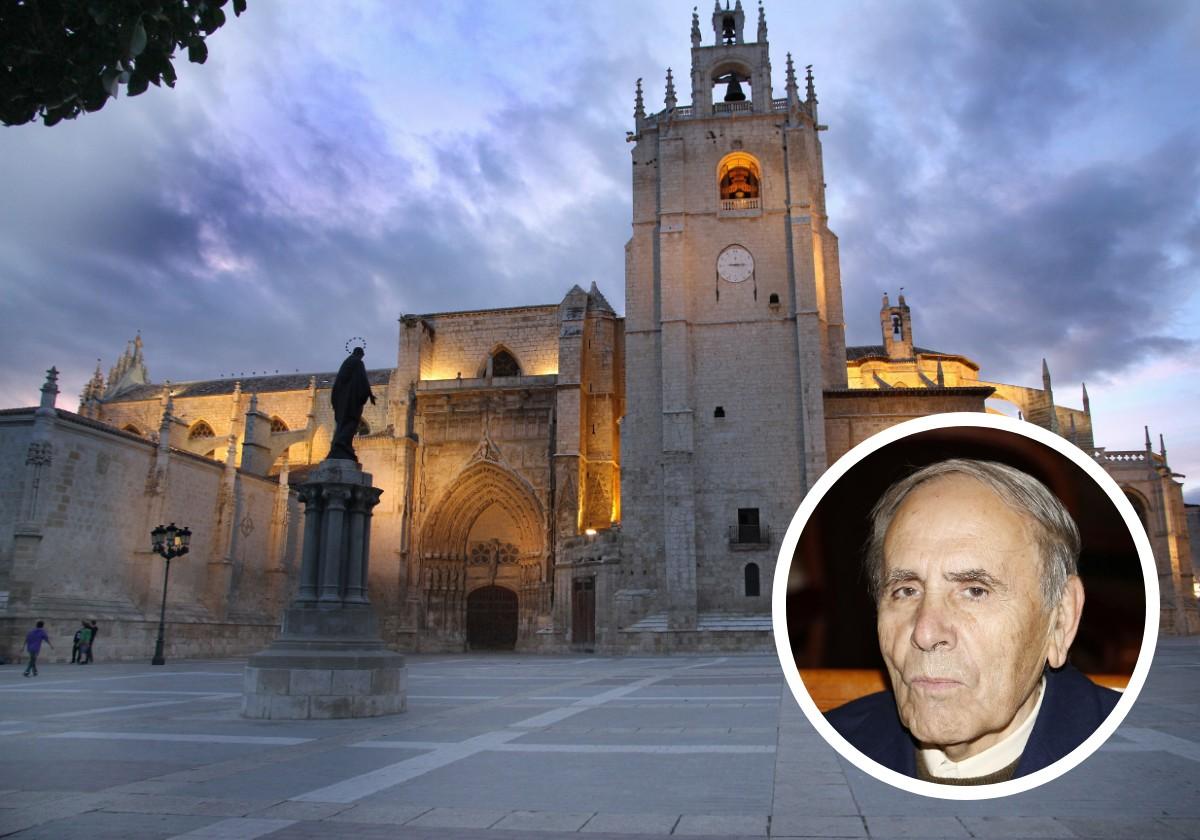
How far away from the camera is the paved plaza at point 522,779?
13.0 ft

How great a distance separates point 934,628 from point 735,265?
91.6ft

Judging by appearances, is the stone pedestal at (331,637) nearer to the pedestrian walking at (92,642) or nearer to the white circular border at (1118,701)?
the white circular border at (1118,701)

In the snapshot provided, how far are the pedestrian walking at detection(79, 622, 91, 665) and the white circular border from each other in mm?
21959

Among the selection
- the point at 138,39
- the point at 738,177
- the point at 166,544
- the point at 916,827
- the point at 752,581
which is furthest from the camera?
the point at 738,177

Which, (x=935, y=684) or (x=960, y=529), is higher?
(x=960, y=529)

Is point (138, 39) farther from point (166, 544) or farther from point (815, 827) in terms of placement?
point (166, 544)

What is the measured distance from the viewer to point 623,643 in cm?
2503

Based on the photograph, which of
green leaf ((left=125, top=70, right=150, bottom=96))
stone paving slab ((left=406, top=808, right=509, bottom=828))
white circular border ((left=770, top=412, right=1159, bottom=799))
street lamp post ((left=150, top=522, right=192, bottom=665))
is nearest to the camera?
white circular border ((left=770, top=412, right=1159, bottom=799))

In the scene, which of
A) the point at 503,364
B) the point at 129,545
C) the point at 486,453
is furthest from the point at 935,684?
the point at 503,364

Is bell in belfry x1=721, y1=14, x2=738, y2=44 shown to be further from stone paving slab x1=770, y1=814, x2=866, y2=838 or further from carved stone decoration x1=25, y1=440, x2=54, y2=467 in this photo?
stone paving slab x1=770, y1=814, x2=866, y2=838

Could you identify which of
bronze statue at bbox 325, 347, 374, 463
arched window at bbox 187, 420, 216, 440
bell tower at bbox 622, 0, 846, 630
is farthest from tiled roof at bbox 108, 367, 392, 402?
bronze statue at bbox 325, 347, 374, 463

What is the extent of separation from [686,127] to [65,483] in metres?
21.7

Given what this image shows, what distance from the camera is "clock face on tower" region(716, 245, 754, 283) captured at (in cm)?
2784

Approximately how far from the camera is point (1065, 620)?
904 mm
